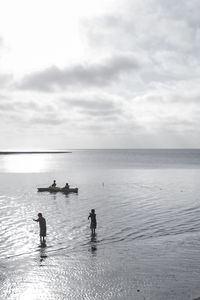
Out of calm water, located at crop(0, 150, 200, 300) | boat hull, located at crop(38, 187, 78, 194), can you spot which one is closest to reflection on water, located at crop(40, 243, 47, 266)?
calm water, located at crop(0, 150, 200, 300)

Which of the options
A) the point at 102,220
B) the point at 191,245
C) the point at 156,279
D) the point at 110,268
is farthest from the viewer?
the point at 102,220

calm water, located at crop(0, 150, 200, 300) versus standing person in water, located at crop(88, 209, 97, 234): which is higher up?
standing person in water, located at crop(88, 209, 97, 234)

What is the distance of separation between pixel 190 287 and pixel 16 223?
62.6 feet

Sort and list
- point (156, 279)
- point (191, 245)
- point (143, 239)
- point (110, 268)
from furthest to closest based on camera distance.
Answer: point (143, 239)
point (191, 245)
point (110, 268)
point (156, 279)

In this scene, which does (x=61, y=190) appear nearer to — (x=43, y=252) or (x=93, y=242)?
(x=93, y=242)

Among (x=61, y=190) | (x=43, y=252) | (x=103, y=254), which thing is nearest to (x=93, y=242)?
(x=103, y=254)

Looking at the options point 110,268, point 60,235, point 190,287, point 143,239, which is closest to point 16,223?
Answer: point 60,235

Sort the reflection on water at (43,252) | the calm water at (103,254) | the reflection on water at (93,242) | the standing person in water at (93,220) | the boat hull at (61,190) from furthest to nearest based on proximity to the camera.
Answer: the boat hull at (61,190) → the standing person in water at (93,220) → the reflection on water at (93,242) → the reflection on water at (43,252) → the calm water at (103,254)

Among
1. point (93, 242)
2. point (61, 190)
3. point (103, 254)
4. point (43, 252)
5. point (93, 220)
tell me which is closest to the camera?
point (103, 254)

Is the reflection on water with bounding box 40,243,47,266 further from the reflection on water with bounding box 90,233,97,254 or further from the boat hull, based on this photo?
the boat hull

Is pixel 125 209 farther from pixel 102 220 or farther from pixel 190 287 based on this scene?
pixel 190 287

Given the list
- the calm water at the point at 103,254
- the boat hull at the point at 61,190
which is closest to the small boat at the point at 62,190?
the boat hull at the point at 61,190

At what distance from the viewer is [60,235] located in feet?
84.6

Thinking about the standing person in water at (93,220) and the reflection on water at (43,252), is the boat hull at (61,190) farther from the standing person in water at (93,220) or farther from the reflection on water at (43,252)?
the reflection on water at (43,252)
